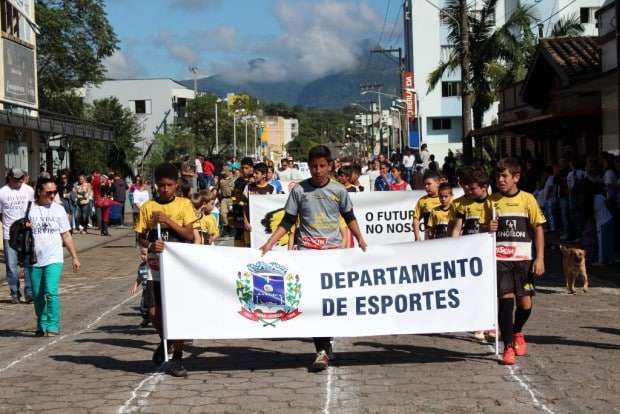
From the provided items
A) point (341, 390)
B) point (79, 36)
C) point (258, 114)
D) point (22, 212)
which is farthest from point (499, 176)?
point (258, 114)

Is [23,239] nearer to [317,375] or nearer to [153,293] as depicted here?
[153,293]

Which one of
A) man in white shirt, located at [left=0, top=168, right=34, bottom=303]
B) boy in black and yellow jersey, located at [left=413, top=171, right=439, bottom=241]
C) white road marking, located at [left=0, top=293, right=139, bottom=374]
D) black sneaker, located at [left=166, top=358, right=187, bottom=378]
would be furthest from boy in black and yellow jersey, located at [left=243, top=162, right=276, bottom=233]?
black sneaker, located at [left=166, top=358, right=187, bottom=378]

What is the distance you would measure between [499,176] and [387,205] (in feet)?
22.2

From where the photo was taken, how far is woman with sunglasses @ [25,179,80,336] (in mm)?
11484

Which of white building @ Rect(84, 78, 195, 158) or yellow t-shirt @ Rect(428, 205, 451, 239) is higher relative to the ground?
white building @ Rect(84, 78, 195, 158)

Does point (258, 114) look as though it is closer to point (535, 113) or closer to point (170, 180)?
point (535, 113)

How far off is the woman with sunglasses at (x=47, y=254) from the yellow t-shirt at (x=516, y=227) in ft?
15.7

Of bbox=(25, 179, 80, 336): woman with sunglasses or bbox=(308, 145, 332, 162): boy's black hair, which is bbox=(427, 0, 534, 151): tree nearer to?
bbox=(25, 179, 80, 336): woman with sunglasses

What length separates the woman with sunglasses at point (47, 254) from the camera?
11.5 metres

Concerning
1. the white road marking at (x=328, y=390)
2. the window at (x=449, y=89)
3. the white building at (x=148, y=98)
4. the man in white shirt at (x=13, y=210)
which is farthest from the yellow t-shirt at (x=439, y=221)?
the white building at (x=148, y=98)

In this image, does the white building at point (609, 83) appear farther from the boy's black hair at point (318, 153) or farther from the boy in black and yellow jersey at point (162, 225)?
the boy in black and yellow jersey at point (162, 225)

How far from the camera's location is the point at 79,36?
196 ft

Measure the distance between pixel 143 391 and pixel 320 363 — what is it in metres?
1.51

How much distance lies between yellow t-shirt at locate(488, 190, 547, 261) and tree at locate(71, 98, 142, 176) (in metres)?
51.9
